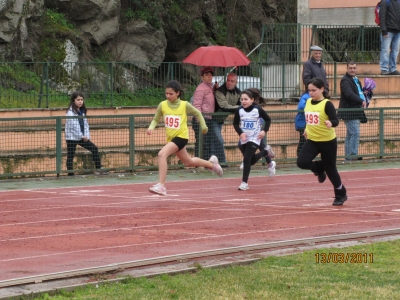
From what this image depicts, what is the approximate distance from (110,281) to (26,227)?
4074 mm

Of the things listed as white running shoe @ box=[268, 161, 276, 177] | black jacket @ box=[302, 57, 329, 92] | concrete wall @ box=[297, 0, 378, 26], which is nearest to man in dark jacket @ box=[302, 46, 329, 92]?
black jacket @ box=[302, 57, 329, 92]

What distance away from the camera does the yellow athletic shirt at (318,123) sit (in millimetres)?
14047

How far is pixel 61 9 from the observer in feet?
111

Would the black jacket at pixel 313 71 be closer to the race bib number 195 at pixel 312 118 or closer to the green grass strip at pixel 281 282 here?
the race bib number 195 at pixel 312 118

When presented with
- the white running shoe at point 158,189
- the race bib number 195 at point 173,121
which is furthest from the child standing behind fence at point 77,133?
the white running shoe at point 158,189

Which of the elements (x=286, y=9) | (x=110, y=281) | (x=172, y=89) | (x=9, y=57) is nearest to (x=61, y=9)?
(x=9, y=57)

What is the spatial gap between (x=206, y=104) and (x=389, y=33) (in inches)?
303

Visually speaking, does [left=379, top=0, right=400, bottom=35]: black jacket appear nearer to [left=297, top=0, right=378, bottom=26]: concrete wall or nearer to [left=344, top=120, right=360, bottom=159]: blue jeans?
[left=297, top=0, right=378, bottom=26]: concrete wall

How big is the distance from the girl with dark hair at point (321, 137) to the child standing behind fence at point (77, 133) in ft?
19.2

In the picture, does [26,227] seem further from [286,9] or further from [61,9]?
[286,9]

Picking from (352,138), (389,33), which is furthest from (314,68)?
(389,33)

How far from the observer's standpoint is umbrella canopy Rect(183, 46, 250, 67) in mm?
19641

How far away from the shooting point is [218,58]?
19734 mm
